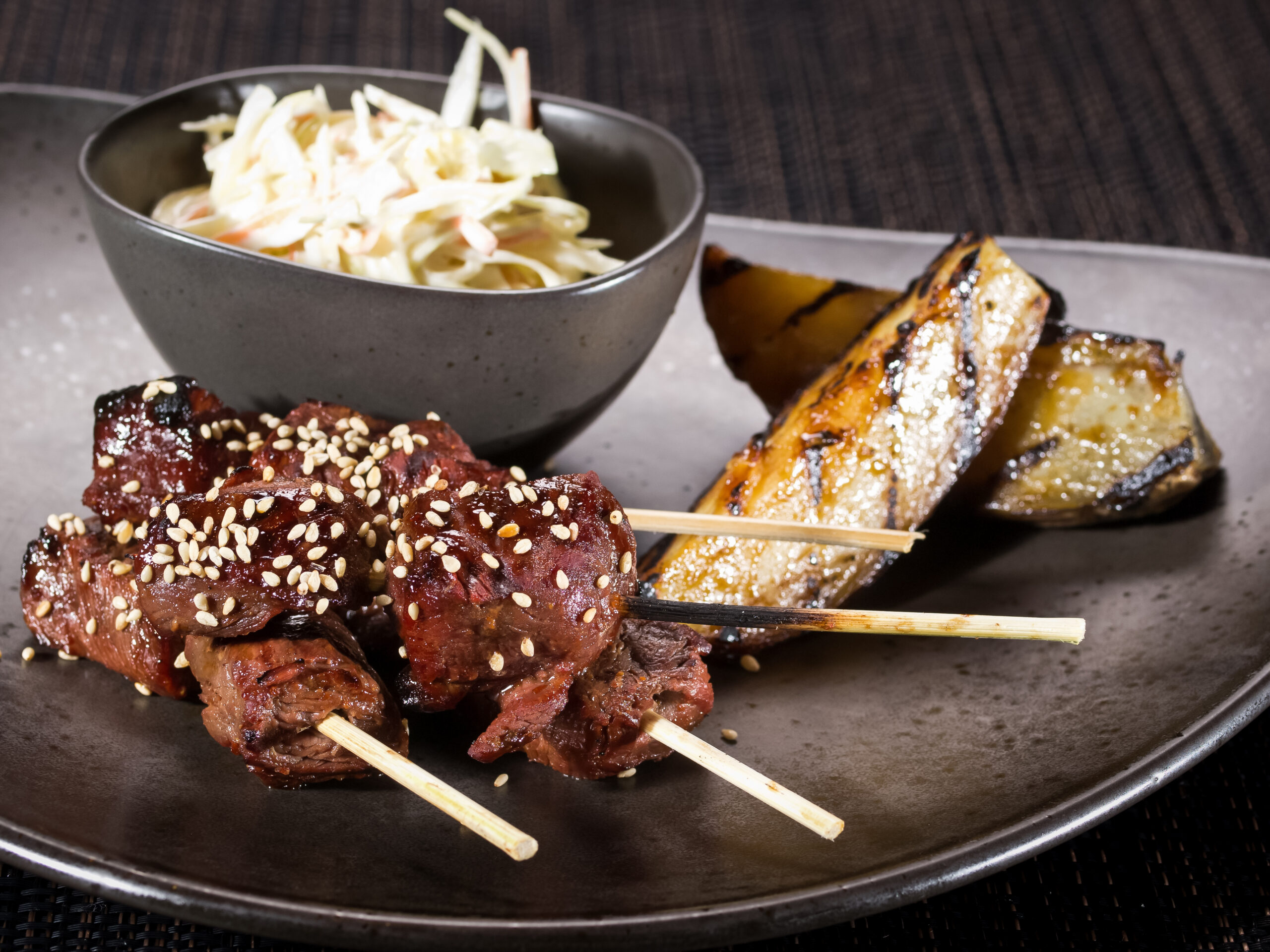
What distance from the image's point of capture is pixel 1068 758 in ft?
6.63

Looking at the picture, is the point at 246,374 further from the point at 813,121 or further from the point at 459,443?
the point at 813,121

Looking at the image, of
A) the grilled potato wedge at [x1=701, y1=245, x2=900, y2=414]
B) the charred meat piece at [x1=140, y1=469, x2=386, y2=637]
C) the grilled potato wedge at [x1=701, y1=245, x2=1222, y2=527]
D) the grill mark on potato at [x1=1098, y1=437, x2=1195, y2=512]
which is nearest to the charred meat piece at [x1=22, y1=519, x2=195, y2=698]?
the charred meat piece at [x1=140, y1=469, x2=386, y2=637]

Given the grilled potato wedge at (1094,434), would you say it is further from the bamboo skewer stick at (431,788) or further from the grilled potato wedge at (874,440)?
the bamboo skewer stick at (431,788)

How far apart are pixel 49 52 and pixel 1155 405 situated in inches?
213

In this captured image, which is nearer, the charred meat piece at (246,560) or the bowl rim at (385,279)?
the charred meat piece at (246,560)

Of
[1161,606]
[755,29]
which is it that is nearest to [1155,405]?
[1161,606]

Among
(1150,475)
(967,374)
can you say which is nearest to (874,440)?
(967,374)

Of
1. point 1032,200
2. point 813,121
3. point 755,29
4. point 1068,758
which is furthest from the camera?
point 755,29

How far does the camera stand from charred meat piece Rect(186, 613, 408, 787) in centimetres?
179

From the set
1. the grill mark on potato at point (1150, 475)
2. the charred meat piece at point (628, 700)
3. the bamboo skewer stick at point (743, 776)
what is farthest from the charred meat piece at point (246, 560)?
the grill mark on potato at point (1150, 475)

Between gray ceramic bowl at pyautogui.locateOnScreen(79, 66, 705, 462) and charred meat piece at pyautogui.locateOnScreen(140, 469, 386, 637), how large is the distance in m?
0.56

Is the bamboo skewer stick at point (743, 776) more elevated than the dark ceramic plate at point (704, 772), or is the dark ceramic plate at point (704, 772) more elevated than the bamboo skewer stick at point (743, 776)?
the bamboo skewer stick at point (743, 776)

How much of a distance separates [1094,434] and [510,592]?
4.96 ft

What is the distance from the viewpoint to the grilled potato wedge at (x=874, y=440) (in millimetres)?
2301
